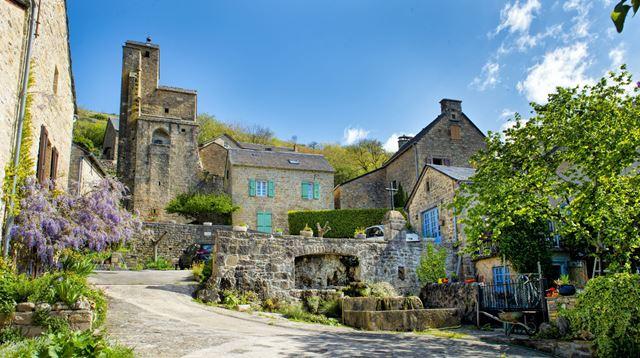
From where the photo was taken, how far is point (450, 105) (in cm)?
3161

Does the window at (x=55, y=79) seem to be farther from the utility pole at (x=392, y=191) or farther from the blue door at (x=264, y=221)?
the utility pole at (x=392, y=191)

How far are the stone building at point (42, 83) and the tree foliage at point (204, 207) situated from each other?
13.7 m

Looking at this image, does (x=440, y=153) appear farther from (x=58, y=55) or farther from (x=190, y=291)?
(x=58, y=55)

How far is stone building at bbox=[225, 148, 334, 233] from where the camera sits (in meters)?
29.0

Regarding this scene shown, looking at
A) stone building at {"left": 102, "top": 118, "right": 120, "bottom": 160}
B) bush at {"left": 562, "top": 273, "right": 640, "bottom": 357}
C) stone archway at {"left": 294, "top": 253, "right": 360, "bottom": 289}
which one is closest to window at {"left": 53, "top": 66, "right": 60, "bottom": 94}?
stone archway at {"left": 294, "top": 253, "right": 360, "bottom": 289}

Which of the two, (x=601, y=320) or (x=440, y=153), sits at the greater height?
(x=440, y=153)

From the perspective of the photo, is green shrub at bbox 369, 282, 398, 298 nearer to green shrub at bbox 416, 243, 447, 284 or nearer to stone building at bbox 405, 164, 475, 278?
green shrub at bbox 416, 243, 447, 284

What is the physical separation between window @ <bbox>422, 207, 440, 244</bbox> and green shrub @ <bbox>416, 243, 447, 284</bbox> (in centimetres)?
163

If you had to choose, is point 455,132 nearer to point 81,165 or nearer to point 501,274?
point 501,274

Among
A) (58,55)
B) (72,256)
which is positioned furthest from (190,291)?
(58,55)

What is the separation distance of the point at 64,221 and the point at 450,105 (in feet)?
82.9

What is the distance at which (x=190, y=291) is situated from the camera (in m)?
13.9

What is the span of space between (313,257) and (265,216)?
12996 mm

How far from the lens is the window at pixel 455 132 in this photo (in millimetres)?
31175
